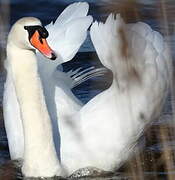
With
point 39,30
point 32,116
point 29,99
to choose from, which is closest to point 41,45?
point 39,30

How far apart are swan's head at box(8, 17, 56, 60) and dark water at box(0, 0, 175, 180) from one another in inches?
15.0

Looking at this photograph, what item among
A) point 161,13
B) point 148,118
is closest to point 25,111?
point 148,118

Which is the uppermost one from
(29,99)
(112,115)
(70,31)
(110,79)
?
(70,31)

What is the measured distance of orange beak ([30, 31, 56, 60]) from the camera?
5895 millimetres

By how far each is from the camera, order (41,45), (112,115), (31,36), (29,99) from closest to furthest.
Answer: (41,45) < (31,36) < (29,99) < (112,115)

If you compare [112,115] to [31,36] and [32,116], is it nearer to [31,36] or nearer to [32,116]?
[32,116]

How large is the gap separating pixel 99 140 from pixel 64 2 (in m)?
6.13

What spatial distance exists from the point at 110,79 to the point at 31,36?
4103 mm

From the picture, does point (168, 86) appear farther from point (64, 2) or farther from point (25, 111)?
point (64, 2)

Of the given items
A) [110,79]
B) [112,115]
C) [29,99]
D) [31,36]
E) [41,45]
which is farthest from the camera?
[110,79]

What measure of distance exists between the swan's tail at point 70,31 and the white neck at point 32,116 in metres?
0.96

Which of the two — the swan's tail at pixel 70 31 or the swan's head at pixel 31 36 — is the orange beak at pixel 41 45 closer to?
the swan's head at pixel 31 36

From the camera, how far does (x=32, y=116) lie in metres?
6.67

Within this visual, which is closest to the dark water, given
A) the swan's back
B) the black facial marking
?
the swan's back
